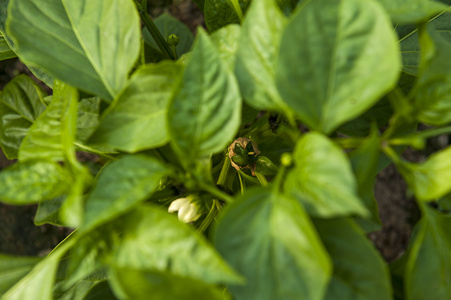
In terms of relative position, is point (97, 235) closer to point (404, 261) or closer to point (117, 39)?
point (117, 39)

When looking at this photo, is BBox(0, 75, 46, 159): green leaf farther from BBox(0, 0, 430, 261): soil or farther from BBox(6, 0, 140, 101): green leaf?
BBox(0, 0, 430, 261): soil

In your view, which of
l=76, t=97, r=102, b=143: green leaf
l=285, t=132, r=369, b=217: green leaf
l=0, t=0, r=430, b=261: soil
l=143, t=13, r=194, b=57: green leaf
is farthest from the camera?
l=0, t=0, r=430, b=261: soil

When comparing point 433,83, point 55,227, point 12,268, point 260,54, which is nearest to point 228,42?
point 260,54

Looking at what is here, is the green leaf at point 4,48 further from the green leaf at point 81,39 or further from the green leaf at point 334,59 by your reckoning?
the green leaf at point 334,59

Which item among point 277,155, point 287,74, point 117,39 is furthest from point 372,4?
point 277,155

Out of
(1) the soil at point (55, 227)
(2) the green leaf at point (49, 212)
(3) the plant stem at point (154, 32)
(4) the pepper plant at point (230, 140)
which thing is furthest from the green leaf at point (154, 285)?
(1) the soil at point (55, 227)

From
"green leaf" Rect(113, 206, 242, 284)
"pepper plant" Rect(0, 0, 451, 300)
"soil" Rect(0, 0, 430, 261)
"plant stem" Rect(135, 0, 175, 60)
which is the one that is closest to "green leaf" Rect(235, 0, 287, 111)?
"pepper plant" Rect(0, 0, 451, 300)
